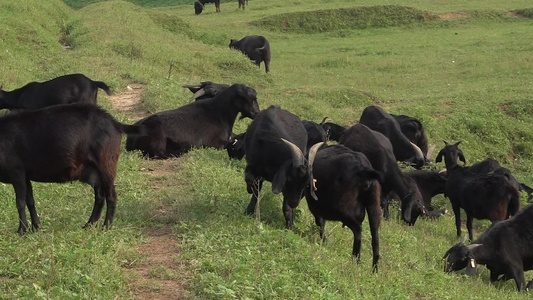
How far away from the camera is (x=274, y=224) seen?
→ 787 cm

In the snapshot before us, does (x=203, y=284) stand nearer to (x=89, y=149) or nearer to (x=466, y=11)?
(x=89, y=149)

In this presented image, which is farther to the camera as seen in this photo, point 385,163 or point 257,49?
point 257,49

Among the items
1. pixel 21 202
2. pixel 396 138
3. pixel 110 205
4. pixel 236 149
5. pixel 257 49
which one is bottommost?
pixel 257 49

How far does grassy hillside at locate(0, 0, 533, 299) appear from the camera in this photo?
596 centimetres

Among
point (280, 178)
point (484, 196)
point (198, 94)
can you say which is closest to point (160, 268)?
point (280, 178)

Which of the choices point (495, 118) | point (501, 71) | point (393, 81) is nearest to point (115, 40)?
point (393, 81)

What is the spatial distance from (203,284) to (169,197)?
9.04ft

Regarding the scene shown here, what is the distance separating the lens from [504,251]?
30.7 feet

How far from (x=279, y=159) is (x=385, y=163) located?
188 cm

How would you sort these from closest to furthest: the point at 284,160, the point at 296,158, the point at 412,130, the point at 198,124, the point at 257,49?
1. the point at 296,158
2. the point at 284,160
3. the point at 198,124
4. the point at 412,130
5. the point at 257,49

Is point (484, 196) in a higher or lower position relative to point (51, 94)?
lower

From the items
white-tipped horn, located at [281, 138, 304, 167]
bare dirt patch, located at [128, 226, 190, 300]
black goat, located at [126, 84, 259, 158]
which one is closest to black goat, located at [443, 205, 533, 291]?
white-tipped horn, located at [281, 138, 304, 167]

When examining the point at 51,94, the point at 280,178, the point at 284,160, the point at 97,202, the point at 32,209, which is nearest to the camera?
the point at 32,209

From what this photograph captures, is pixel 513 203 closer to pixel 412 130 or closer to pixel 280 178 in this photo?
pixel 412 130
